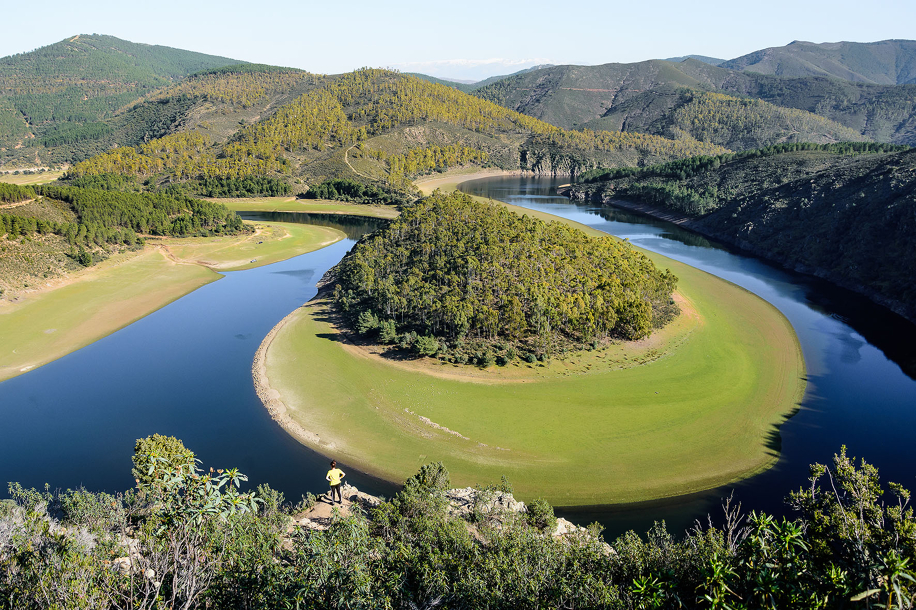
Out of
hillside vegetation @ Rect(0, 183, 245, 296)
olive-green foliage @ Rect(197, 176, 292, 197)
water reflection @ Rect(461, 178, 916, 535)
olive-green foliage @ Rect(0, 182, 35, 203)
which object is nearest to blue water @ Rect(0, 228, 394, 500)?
water reflection @ Rect(461, 178, 916, 535)

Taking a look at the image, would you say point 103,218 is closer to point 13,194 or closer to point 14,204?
point 14,204

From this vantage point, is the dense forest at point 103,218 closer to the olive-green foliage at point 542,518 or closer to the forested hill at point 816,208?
the olive-green foliage at point 542,518

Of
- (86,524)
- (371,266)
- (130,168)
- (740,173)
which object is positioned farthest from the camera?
(130,168)

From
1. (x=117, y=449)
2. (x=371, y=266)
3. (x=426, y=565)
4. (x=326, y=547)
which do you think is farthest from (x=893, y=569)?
(x=371, y=266)

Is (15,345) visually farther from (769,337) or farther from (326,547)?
(769,337)

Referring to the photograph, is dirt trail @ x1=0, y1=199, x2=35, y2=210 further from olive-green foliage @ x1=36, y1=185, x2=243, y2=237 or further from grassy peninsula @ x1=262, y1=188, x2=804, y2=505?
grassy peninsula @ x1=262, y1=188, x2=804, y2=505
